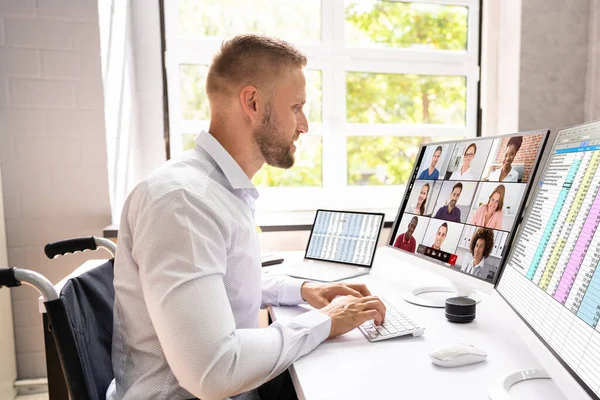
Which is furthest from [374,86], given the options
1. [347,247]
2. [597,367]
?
[597,367]

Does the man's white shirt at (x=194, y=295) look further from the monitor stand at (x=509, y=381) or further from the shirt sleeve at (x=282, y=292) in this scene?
the monitor stand at (x=509, y=381)

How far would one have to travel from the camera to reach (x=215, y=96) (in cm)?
104

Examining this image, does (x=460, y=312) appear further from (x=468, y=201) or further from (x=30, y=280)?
(x=30, y=280)

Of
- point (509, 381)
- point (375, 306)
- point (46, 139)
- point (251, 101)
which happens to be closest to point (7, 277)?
point (251, 101)

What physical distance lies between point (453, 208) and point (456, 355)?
437mm

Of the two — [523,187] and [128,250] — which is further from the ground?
[523,187]

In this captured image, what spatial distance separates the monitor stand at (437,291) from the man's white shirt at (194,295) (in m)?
0.35

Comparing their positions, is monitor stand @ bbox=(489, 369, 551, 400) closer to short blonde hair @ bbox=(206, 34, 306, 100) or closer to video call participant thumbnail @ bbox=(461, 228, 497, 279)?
video call participant thumbnail @ bbox=(461, 228, 497, 279)

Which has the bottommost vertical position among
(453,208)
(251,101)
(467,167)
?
(453,208)

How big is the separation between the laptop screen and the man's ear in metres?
0.65

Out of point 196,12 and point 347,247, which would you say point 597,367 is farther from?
point 196,12

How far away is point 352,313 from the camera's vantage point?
0.91 m

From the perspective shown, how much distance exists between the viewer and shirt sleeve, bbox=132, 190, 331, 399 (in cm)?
68

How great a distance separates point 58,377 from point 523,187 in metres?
1.23
